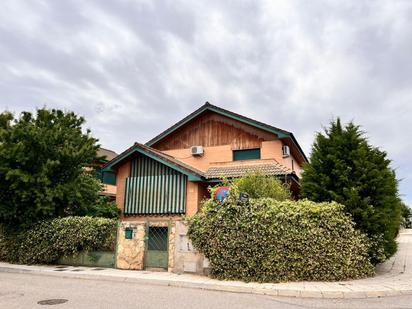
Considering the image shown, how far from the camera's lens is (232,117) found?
1877 cm

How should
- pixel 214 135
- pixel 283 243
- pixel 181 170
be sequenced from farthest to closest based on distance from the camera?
pixel 214 135
pixel 181 170
pixel 283 243

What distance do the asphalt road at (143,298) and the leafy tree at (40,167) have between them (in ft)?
14.0

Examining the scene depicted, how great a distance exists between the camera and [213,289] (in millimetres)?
9016

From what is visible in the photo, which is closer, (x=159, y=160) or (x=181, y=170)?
(x=181, y=170)

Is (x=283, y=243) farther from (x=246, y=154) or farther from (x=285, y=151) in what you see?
(x=246, y=154)

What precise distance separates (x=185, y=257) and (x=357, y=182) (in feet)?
19.3

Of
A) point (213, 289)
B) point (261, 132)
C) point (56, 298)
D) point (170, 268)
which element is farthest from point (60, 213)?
point (261, 132)

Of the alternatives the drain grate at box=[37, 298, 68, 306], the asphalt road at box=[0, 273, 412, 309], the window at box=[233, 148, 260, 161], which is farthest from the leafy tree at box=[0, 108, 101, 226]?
the window at box=[233, 148, 260, 161]

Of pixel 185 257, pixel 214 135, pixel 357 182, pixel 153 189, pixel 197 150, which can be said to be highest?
pixel 214 135

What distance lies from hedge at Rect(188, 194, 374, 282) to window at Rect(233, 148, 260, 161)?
779 centimetres

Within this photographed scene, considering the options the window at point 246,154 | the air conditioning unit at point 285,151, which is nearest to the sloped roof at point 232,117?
the air conditioning unit at point 285,151

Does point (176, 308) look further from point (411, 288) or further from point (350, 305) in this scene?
point (411, 288)

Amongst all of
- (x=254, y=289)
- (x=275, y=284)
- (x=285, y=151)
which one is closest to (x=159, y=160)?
(x=285, y=151)

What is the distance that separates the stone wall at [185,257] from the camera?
1073cm
